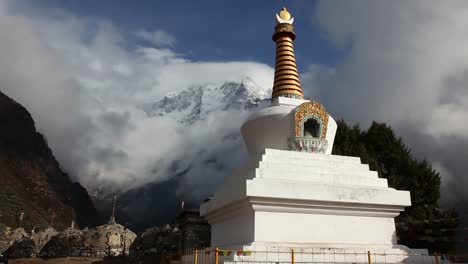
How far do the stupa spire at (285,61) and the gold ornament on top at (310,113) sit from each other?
5.57 feet

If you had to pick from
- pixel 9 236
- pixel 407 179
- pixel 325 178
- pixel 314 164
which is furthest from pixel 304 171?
pixel 9 236

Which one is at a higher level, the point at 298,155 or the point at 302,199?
the point at 298,155

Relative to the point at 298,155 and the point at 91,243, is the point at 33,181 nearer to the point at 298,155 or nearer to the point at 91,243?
the point at 91,243

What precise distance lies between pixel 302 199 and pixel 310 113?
11.0 feet

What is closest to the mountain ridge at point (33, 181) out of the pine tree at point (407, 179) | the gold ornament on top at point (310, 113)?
the pine tree at point (407, 179)

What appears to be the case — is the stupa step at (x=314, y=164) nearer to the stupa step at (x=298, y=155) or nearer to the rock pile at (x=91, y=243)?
the stupa step at (x=298, y=155)

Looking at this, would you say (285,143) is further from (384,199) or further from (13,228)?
(13,228)

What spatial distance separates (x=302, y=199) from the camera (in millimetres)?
9734

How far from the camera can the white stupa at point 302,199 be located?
31.6ft

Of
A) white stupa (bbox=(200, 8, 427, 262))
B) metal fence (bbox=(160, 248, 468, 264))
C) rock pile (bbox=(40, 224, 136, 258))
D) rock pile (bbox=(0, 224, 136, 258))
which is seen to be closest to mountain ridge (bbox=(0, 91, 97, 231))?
rock pile (bbox=(0, 224, 136, 258))

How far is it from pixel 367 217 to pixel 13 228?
196ft

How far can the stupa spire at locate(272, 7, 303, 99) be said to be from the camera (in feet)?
46.4

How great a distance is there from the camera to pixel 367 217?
1056 cm

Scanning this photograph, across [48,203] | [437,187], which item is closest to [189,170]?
[48,203]
